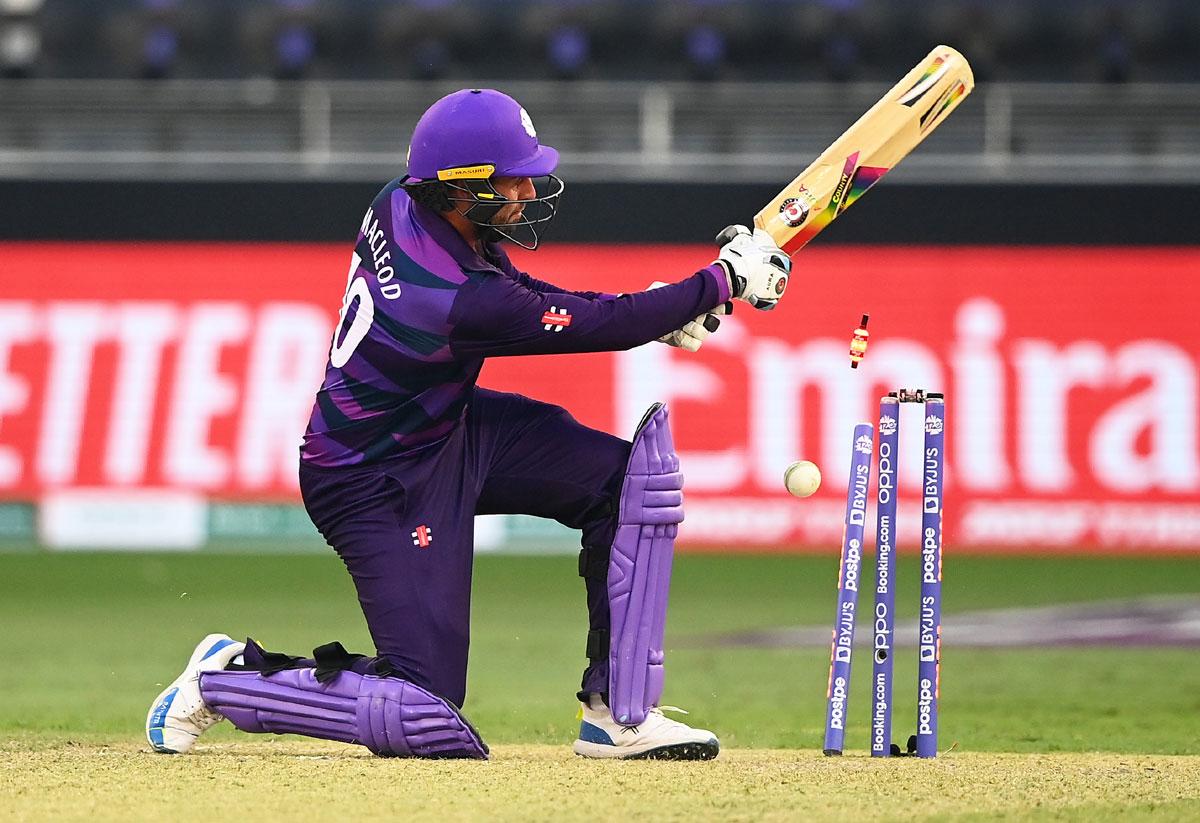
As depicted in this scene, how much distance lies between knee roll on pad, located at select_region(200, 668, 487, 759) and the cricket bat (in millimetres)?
1674

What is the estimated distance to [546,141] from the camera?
13.6 m

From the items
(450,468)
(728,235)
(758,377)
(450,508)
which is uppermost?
(758,377)

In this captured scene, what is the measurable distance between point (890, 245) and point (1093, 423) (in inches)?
72.5

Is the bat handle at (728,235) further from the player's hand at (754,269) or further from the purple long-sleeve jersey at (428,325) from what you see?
the purple long-sleeve jersey at (428,325)

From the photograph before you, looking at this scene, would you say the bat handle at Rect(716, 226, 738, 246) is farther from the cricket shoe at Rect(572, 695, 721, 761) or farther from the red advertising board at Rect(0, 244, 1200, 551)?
the red advertising board at Rect(0, 244, 1200, 551)

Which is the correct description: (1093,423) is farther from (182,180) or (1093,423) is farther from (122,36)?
(122,36)

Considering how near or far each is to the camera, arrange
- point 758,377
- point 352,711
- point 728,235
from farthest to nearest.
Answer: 1. point 758,377
2. point 728,235
3. point 352,711

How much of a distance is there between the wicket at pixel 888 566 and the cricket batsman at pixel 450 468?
452 millimetres

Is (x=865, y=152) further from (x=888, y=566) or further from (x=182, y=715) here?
(x=182, y=715)

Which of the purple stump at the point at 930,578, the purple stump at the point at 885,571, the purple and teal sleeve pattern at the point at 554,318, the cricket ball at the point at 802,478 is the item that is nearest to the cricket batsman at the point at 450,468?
the purple and teal sleeve pattern at the point at 554,318

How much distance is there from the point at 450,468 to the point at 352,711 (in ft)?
2.34

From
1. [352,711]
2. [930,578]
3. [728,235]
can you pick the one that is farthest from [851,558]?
[352,711]

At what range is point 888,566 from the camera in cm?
491

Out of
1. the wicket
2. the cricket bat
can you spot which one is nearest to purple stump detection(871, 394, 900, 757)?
the wicket
